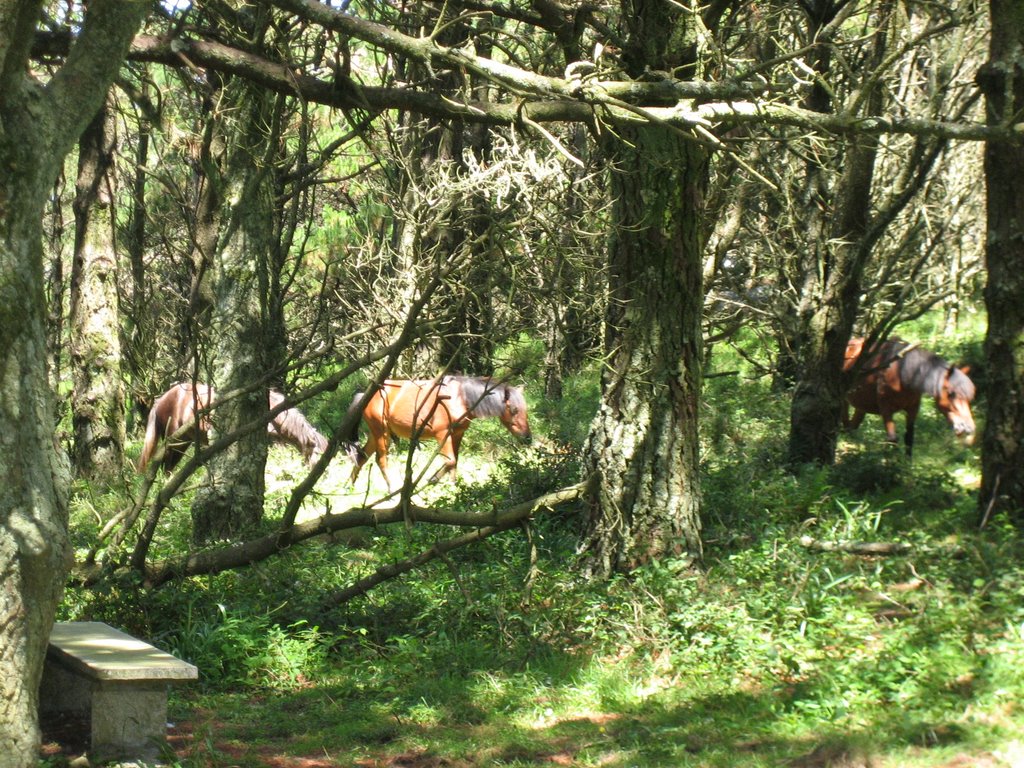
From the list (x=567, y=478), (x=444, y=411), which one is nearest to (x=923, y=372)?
(x=567, y=478)

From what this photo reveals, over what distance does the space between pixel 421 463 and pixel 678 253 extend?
6.62 meters

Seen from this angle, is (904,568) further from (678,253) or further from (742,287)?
(742,287)

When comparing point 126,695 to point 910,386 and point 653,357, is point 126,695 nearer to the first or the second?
point 653,357

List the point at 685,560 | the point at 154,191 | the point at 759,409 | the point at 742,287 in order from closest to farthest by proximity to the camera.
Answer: the point at 685,560, the point at 759,409, the point at 742,287, the point at 154,191

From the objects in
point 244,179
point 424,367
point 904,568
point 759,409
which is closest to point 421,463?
point 424,367

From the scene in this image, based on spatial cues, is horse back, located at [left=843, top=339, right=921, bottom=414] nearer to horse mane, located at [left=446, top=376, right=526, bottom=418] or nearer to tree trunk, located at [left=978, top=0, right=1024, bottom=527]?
horse mane, located at [left=446, top=376, right=526, bottom=418]

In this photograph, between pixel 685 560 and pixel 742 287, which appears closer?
pixel 685 560

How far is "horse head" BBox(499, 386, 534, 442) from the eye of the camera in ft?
40.1

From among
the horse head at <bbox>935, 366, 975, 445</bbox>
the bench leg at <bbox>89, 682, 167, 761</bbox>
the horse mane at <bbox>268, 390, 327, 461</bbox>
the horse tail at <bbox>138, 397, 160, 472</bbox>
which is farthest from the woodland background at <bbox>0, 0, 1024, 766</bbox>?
the horse mane at <bbox>268, 390, 327, 461</bbox>

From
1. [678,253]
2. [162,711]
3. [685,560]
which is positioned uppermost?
[678,253]

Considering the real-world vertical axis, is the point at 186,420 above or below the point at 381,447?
above

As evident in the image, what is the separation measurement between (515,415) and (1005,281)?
6020mm

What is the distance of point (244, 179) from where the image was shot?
9.53m

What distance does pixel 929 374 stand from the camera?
11.6 m
